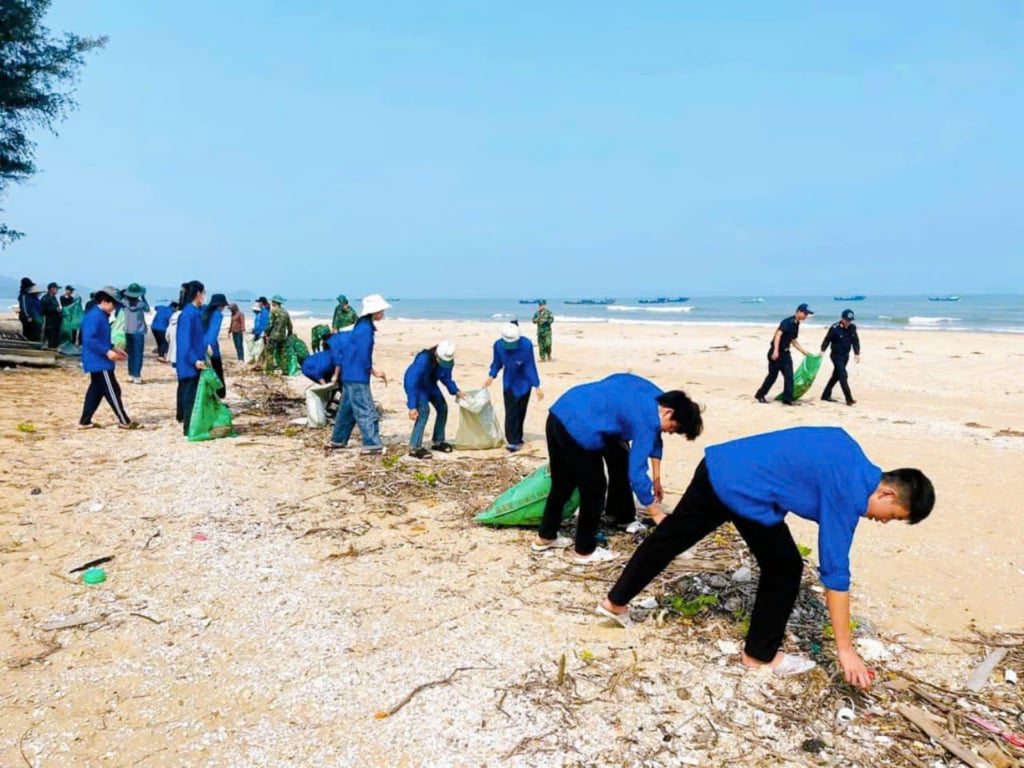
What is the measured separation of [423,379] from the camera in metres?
8.05

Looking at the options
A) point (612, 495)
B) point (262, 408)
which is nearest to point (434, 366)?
point (612, 495)

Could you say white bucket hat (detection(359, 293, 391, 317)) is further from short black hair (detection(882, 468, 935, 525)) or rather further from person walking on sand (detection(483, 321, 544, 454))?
short black hair (detection(882, 468, 935, 525))

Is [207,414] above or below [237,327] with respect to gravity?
below

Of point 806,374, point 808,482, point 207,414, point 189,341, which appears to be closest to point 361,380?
point 207,414

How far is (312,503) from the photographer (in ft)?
20.8

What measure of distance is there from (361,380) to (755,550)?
5442 mm

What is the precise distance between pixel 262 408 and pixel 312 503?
5.01 metres

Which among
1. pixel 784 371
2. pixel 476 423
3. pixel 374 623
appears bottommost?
pixel 374 623

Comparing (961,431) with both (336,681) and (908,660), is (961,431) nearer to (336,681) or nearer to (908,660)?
(908,660)

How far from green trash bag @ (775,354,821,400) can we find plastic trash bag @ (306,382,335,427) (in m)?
8.23

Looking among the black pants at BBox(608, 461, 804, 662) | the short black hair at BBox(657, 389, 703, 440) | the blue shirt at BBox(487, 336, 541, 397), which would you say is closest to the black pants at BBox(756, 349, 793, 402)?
the blue shirt at BBox(487, 336, 541, 397)

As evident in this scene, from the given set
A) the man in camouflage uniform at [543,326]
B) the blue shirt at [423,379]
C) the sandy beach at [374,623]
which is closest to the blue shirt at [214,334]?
the sandy beach at [374,623]

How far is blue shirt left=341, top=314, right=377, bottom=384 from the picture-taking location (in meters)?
7.79

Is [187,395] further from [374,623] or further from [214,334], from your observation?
[374,623]
